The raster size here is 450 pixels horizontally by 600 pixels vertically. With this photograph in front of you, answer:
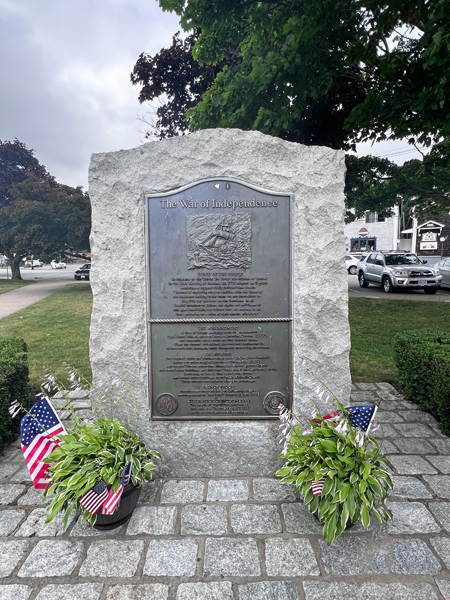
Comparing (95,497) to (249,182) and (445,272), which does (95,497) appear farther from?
(445,272)

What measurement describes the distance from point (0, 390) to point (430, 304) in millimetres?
12529

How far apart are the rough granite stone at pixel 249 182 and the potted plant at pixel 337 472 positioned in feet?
1.22

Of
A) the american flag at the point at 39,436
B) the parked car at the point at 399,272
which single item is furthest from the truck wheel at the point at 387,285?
the american flag at the point at 39,436

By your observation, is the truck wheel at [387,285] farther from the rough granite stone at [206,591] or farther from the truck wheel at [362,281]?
the rough granite stone at [206,591]

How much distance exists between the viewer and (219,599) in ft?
6.77

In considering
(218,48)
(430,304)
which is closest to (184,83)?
(218,48)

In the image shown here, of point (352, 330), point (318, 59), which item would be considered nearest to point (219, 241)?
point (318, 59)

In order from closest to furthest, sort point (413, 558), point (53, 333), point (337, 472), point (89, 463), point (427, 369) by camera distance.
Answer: point (413, 558) → point (337, 472) → point (89, 463) → point (427, 369) → point (53, 333)

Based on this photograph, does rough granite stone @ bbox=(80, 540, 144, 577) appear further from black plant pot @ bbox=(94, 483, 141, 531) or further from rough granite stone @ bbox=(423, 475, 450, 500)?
rough granite stone @ bbox=(423, 475, 450, 500)

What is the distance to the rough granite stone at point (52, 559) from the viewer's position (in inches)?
88.4

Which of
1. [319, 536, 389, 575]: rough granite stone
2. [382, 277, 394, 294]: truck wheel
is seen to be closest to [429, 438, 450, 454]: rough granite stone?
[319, 536, 389, 575]: rough granite stone

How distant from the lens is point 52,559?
7.67 ft

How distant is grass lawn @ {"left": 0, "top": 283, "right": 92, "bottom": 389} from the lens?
6488mm

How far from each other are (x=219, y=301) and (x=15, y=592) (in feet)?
7.23
